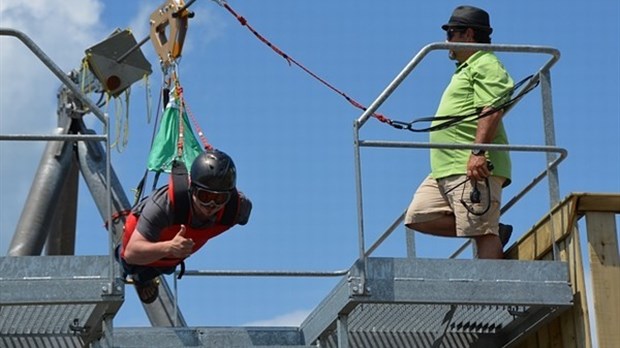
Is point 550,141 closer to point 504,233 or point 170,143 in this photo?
point 504,233

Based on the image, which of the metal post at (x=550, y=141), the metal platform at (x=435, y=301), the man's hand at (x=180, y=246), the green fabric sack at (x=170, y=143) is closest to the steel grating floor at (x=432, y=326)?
the metal platform at (x=435, y=301)

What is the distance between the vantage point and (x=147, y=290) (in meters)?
12.3

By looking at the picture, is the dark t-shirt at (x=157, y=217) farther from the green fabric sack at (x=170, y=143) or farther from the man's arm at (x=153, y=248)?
the green fabric sack at (x=170, y=143)

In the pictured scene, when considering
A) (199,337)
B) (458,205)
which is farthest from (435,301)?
(199,337)

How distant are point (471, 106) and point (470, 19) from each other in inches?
28.0

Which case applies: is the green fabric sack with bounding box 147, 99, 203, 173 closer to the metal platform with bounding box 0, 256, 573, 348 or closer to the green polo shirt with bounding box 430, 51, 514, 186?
the metal platform with bounding box 0, 256, 573, 348

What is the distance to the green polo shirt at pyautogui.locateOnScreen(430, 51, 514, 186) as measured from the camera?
457 inches

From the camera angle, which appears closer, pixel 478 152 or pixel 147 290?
pixel 478 152

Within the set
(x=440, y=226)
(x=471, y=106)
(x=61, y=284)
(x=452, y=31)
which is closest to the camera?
(x=61, y=284)

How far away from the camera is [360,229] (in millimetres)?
10602

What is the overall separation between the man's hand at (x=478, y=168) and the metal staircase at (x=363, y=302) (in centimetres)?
30

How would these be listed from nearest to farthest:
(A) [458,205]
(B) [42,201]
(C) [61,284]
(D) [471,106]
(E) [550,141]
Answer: (C) [61,284], (A) [458,205], (E) [550,141], (D) [471,106], (B) [42,201]

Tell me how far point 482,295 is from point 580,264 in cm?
75

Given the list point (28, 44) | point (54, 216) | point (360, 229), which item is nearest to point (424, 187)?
point (360, 229)
